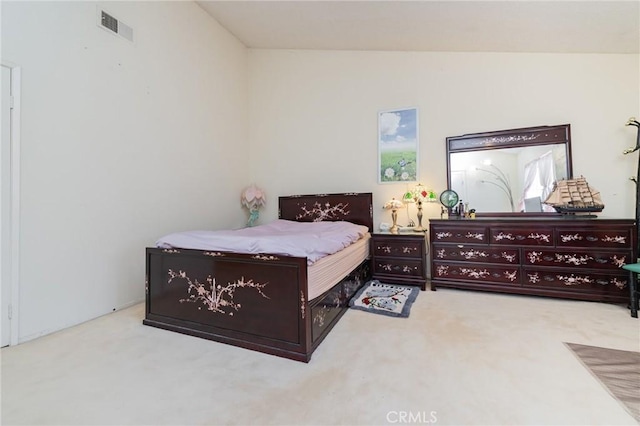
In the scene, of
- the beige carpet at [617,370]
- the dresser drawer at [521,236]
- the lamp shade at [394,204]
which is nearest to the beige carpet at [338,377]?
the beige carpet at [617,370]

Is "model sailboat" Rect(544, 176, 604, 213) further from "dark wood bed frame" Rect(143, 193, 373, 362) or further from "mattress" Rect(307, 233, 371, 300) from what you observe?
"dark wood bed frame" Rect(143, 193, 373, 362)

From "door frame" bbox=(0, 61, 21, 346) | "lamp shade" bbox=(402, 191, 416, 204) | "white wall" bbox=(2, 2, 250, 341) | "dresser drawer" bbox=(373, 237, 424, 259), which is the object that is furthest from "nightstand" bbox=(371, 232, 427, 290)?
"door frame" bbox=(0, 61, 21, 346)

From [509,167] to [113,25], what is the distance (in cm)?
459

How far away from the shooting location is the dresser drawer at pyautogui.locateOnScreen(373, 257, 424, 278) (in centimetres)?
327

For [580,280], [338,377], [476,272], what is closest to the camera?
[338,377]

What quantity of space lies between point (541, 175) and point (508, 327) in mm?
2056

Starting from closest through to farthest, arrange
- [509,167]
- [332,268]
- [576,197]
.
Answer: [332,268]
[576,197]
[509,167]

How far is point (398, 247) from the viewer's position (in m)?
3.33

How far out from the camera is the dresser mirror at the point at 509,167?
316 centimetres

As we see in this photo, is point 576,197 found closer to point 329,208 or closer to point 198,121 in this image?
point 329,208

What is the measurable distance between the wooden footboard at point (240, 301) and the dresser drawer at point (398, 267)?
3.80 feet

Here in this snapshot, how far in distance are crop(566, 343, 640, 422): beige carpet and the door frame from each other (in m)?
3.77

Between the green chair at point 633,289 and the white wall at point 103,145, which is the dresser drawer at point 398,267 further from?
the white wall at point 103,145

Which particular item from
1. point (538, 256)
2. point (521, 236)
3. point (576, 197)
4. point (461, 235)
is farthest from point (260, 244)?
point (576, 197)
